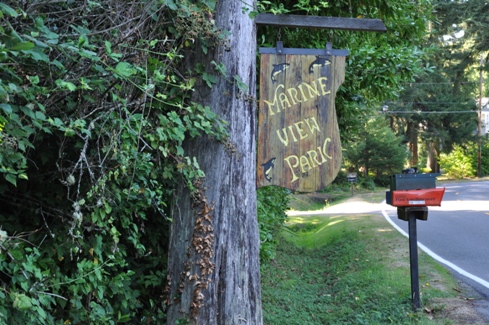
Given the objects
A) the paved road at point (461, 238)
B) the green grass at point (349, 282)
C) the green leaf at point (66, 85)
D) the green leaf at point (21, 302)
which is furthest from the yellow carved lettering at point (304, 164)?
the paved road at point (461, 238)

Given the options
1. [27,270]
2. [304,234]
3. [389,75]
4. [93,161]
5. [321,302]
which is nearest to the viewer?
[27,270]

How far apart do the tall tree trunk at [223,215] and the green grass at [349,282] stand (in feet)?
13.2

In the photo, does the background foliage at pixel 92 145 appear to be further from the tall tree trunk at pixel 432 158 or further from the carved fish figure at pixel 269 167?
the tall tree trunk at pixel 432 158

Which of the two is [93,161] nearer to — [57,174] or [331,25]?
[57,174]

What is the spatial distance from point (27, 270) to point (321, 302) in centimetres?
671

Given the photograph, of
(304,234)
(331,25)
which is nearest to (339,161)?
(331,25)

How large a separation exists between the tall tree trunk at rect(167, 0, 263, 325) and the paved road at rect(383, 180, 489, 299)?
5962 millimetres

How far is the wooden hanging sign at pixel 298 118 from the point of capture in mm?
4402

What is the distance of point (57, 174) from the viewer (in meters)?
3.93

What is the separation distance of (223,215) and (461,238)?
39.8 ft

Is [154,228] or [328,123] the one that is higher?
[328,123]

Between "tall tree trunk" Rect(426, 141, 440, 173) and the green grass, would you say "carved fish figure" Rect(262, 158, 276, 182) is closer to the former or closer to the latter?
the green grass

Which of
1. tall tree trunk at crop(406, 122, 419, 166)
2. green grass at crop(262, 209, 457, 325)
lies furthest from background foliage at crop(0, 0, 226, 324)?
tall tree trunk at crop(406, 122, 419, 166)

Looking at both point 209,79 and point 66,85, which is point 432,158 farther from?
point 66,85
